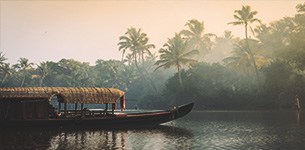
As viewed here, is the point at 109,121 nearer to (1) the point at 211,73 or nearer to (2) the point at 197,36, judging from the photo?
(1) the point at 211,73

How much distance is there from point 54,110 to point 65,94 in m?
1.79

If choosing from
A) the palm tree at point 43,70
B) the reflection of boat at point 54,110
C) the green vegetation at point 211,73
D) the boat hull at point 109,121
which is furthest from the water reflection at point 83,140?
the palm tree at point 43,70

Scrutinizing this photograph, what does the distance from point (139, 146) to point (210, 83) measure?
44.1 m

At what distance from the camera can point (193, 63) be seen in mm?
65500

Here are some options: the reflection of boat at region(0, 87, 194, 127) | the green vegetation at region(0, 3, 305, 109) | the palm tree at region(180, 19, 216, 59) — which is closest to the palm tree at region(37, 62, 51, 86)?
the green vegetation at region(0, 3, 305, 109)

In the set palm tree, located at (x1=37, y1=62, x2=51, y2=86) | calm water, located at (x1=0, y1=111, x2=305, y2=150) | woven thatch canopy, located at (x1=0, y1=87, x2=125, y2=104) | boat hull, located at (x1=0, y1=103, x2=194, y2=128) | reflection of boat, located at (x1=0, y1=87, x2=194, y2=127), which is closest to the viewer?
calm water, located at (x1=0, y1=111, x2=305, y2=150)

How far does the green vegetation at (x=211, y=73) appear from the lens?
53.5 metres

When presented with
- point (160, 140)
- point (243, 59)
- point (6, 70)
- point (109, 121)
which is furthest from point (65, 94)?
point (6, 70)

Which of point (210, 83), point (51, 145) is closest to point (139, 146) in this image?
point (51, 145)

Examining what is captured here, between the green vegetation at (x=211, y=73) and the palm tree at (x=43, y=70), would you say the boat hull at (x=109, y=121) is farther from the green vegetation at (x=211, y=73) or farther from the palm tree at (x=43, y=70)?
the palm tree at (x=43, y=70)

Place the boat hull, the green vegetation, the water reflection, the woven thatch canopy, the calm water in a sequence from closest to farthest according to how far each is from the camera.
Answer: the calm water → the water reflection → the woven thatch canopy → the boat hull → the green vegetation

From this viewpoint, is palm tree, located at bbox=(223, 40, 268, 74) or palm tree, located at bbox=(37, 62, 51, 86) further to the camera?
palm tree, located at bbox=(37, 62, 51, 86)

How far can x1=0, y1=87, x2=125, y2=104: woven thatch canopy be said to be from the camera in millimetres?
25281

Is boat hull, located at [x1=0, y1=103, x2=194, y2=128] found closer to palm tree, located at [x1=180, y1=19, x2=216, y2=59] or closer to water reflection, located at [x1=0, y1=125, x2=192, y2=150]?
water reflection, located at [x1=0, y1=125, x2=192, y2=150]
